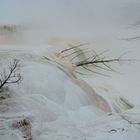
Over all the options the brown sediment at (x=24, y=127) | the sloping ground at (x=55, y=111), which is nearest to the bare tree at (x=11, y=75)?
the sloping ground at (x=55, y=111)

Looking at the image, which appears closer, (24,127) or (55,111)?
(24,127)

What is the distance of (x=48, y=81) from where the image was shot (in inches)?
120

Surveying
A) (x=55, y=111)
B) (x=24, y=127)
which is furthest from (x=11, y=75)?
(x=24, y=127)

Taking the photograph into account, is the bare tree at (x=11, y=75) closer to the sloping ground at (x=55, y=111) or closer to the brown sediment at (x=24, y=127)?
the sloping ground at (x=55, y=111)

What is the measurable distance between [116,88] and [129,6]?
1.18m

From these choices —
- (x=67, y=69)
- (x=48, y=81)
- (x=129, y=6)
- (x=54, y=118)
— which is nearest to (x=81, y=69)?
(x=67, y=69)

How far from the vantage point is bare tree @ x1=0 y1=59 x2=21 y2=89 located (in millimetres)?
2914

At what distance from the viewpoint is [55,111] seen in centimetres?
286

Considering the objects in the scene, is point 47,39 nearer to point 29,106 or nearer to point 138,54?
point 138,54

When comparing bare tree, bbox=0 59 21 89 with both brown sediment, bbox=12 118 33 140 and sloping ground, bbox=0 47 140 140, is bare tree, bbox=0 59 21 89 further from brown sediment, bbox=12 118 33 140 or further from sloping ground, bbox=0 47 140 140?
brown sediment, bbox=12 118 33 140

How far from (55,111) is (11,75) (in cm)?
36

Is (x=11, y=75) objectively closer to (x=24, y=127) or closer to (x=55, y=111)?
(x=55, y=111)

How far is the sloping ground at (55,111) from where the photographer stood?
104 inches

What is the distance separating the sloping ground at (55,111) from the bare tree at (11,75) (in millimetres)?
34
